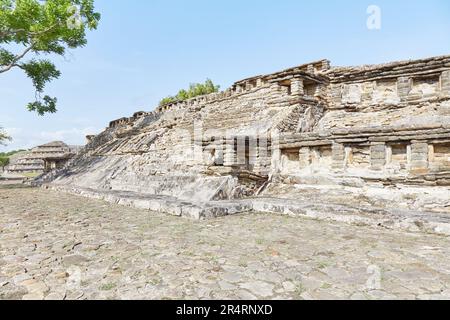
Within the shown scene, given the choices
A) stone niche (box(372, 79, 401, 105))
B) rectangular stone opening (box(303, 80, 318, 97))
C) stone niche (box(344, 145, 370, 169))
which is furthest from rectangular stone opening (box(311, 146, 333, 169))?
stone niche (box(372, 79, 401, 105))

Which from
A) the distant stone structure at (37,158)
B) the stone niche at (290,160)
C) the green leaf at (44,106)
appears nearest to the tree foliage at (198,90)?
the distant stone structure at (37,158)

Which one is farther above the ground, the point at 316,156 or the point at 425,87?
the point at 425,87

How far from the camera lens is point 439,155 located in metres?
6.23

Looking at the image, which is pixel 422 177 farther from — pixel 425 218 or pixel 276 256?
pixel 276 256

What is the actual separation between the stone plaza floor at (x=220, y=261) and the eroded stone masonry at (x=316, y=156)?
1.06 meters

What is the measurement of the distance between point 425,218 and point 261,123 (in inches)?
277

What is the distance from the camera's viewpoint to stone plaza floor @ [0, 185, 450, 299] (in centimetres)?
262

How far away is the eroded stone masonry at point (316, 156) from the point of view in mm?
6078

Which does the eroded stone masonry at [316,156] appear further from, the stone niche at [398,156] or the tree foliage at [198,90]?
the tree foliage at [198,90]

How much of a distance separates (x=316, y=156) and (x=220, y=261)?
536cm

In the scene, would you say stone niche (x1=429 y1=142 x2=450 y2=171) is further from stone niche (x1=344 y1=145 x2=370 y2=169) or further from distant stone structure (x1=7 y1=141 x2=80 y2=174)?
distant stone structure (x1=7 y1=141 x2=80 y2=174)

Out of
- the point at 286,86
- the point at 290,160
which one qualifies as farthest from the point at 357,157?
the point at 286,86

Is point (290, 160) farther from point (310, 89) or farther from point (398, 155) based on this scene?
point (310, 89)
